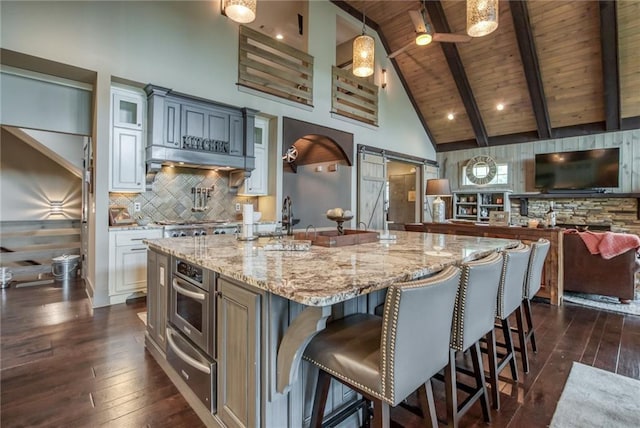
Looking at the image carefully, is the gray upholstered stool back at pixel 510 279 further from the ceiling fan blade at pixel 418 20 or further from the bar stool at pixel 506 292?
the ceiling fan blade at pixel 418 20

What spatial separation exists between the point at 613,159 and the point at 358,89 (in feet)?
18.4

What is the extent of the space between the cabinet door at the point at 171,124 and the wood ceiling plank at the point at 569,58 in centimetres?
616

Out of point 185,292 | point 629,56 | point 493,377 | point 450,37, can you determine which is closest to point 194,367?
point 185,292

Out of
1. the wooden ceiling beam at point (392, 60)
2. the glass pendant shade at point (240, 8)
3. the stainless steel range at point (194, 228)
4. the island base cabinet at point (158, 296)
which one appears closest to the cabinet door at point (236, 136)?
the stainless steel range at point (194, 228)

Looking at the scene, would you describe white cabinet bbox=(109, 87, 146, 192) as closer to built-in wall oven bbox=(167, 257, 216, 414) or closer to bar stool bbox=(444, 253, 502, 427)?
built-in wall oven bbox=(167, 257, 216, 414)

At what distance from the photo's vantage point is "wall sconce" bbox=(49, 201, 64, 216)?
5480 millimetres

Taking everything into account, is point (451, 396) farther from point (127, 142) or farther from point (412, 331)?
point (127, 142)

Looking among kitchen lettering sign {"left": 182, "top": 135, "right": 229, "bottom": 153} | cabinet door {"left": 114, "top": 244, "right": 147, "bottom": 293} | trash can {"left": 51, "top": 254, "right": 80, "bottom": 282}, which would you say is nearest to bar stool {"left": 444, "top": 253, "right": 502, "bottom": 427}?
cabinet door {"left": 114, "top": 244, "right": 147, "bottom": 293}

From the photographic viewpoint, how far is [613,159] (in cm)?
651

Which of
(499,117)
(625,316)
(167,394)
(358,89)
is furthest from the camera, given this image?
(499,117)

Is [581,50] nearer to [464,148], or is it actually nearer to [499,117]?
[499,117]

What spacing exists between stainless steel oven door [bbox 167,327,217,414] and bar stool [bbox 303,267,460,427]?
0.53 metres

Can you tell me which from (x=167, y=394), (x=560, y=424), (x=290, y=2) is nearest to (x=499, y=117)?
(x=290, y=2)

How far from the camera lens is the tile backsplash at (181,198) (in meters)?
4.11
